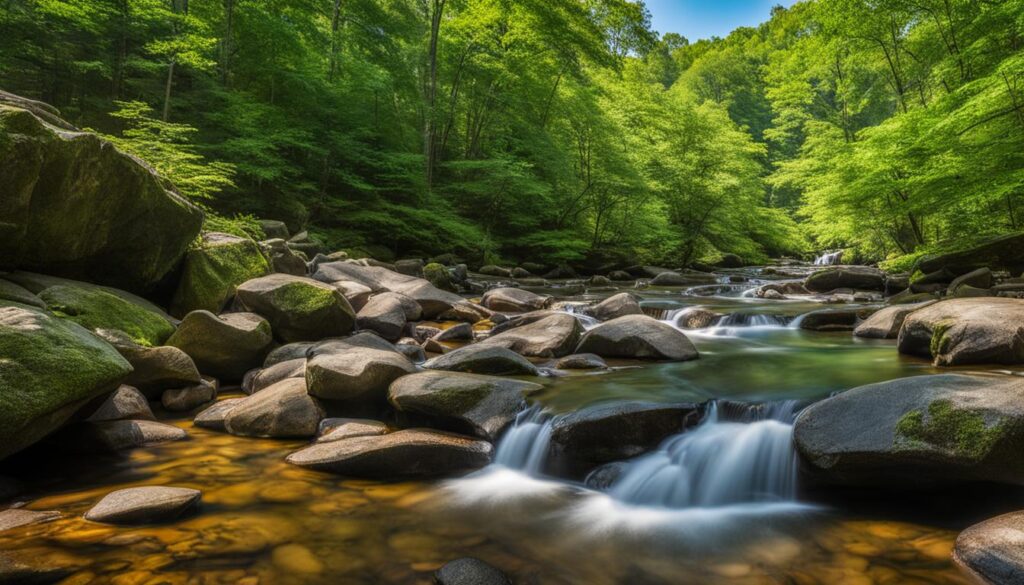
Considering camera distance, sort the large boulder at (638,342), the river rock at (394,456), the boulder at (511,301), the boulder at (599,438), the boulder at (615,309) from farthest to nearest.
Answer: the boulder at (511,301) → the boulder at (615,309) → the large boulder at (638,342) → the boulder at (599,438) → the river rock at (394,456)

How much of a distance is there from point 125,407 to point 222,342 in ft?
3.99

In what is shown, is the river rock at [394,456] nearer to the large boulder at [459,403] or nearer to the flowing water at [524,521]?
the flowing water at [524,521]

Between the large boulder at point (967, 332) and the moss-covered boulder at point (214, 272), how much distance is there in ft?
26.7

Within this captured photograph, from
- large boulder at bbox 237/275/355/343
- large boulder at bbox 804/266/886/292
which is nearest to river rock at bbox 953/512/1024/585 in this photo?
large boulder at bbox 237/275/355/343

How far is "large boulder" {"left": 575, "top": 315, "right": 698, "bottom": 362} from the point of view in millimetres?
6219

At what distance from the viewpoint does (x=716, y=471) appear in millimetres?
3486

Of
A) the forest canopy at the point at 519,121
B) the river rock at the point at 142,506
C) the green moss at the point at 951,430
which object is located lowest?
the river rock at the point at 142,506

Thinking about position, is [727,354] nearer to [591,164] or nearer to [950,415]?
[950,415]

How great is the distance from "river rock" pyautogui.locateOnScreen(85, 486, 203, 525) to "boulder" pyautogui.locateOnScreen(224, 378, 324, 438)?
3.98 feet

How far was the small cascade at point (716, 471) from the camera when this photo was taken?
3.31m

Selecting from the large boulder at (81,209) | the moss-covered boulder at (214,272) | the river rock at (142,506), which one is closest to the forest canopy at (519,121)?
the moss-covered boulder at (214,272)

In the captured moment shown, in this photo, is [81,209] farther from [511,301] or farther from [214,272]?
[511,301]

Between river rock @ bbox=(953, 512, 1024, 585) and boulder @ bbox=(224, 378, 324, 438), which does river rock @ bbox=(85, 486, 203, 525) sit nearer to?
boulder @ bbox=(224, 378, 324, 438)

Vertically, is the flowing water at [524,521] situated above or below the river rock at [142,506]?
below
